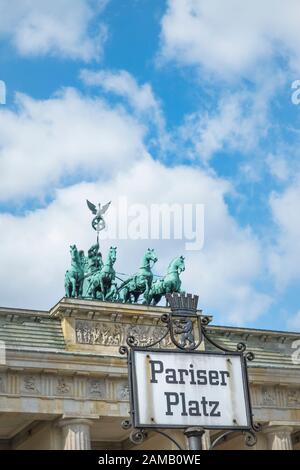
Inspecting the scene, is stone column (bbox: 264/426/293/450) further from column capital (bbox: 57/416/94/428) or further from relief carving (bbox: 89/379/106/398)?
column capital (bbox: 57/416/94/428)

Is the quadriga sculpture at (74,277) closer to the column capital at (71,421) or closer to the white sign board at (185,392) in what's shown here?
the column capital at (71,421)

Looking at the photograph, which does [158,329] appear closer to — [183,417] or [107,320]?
[107,320]

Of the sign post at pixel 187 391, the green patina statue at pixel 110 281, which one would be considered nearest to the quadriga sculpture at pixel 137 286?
the green patina statue at pixel 110 281

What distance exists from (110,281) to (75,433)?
7.64 metres

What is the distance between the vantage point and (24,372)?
36969 millimetres

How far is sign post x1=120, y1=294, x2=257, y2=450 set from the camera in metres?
10.6

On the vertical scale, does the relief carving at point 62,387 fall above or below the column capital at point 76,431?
above

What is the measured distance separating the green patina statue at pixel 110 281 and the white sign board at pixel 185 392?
30.2 metres

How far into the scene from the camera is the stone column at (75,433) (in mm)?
36844

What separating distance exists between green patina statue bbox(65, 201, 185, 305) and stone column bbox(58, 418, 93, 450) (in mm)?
6205

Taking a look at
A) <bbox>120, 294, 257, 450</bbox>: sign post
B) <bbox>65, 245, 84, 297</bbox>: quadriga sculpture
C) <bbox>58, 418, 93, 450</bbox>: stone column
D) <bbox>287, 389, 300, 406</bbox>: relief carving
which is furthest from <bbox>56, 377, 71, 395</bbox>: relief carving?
<bbox>120, 294, 257, 450</bbox>: sign post

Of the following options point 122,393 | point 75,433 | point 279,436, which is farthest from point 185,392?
point 279,436
